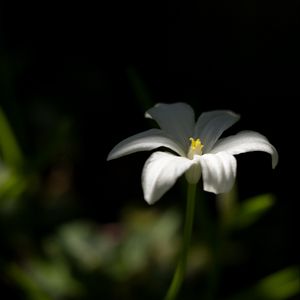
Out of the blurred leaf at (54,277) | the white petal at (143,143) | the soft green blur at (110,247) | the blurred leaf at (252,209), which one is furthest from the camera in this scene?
the blurred leaf at (54,277)

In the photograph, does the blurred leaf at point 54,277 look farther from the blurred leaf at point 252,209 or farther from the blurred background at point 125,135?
the blurred leaf at point 252,209

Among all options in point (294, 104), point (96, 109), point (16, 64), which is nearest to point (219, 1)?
point (294, 104)

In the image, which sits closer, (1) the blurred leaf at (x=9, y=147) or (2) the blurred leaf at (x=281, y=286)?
(2) the blurred leaf at (x=281, y=286)

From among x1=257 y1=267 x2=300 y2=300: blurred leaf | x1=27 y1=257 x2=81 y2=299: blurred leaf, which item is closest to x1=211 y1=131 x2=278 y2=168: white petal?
x1=257 y1=267 x2=300 y2=300: blurred leaf

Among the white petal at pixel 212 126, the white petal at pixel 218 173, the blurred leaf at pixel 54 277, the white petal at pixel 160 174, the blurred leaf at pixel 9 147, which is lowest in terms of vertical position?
the blurred leaf at pixel 54 277

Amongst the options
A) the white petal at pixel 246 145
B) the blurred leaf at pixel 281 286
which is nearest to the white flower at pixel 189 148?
the white petal at pixel 246 145

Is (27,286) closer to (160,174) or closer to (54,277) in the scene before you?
(54,277)

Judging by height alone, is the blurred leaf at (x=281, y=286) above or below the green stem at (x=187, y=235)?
below

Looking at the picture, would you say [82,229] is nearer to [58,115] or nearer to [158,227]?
[158,227]

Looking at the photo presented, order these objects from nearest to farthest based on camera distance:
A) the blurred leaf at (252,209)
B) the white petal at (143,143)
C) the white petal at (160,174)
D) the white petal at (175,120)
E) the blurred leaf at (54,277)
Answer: the white petal at (160,174), the white petal at (143,143), the white petal at (175,120), the blurred leaf at (252,209), the blurred leaf at (54,277)
